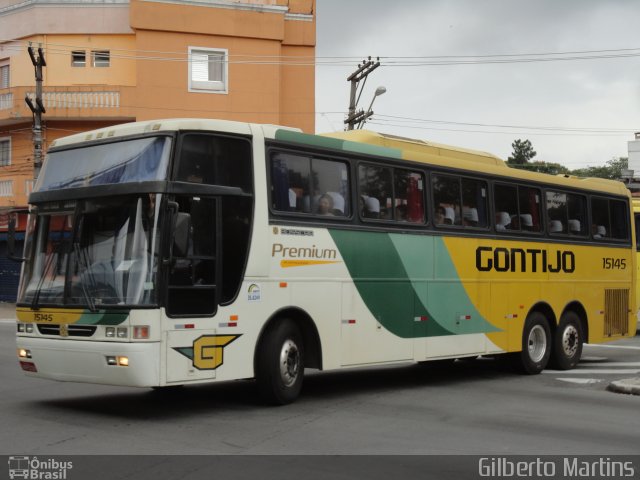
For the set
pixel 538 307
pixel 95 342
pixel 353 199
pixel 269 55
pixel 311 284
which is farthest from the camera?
pixel 269 55

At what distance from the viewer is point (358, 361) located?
491 inches

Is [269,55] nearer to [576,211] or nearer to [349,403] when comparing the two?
[576,211]

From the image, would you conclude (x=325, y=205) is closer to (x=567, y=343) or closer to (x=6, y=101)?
(x=567, y=343)

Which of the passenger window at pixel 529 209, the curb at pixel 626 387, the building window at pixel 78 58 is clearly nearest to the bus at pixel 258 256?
the passenger window at pixel 529 209

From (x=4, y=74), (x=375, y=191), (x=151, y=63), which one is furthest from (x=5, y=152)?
(x=375, y=191)

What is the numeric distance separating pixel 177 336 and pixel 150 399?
2248 millimetres

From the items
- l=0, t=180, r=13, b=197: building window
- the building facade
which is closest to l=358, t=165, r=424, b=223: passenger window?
the building facade

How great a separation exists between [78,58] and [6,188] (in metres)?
6.00

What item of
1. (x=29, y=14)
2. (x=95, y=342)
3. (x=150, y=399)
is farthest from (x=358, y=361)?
(x=29, y=14)

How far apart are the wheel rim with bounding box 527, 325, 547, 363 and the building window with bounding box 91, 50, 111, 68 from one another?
23560mm

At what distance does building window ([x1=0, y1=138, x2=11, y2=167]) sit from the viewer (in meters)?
36.6

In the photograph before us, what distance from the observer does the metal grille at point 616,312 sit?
58.8 feet

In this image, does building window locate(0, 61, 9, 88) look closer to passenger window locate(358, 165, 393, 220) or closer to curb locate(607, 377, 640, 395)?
passenger window locate(358, 165, 393, 220)

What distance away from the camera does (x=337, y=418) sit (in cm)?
1054
